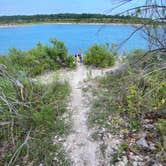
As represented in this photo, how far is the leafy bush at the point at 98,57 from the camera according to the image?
15.6ft

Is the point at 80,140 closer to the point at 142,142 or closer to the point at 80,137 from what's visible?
the point at 80,137

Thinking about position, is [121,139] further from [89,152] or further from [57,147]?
[57,147]

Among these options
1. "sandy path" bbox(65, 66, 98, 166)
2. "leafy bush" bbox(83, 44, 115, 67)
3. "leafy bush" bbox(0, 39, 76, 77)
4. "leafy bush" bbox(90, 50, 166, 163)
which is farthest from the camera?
"leafy bush" bbox(83, 44, 115, 67)

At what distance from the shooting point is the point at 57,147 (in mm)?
2201

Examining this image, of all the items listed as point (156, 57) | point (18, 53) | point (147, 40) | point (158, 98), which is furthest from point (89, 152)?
point (18, 53)

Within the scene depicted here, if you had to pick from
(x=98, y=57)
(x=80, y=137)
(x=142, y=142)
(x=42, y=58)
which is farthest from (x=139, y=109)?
(x=42, y=58)

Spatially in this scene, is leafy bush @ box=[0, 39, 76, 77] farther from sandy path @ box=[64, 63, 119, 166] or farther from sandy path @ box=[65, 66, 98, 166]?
sandy path @ box=[65, 66, 98, 166]

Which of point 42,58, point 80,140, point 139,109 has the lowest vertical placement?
point 80,140

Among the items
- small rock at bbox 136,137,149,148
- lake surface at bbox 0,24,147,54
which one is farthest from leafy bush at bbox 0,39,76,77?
small rock at bbox 136,137,149,148

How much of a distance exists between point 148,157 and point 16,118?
4.61 feet

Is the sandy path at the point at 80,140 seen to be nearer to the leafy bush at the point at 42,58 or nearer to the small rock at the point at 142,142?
the small rock at the point at 142,142

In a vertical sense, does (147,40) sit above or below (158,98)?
above

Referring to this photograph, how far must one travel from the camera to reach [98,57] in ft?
15.6

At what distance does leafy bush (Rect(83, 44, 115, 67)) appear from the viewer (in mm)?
4750
